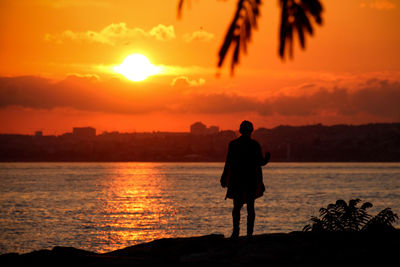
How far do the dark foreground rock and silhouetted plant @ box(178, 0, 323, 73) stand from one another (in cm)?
662

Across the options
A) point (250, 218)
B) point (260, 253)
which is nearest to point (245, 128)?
point (250, 218)

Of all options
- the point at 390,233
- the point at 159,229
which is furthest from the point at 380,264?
the point at 159,229

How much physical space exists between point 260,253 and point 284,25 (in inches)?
290

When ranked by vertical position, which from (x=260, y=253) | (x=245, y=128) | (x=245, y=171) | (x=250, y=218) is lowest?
(x=260, y=253)

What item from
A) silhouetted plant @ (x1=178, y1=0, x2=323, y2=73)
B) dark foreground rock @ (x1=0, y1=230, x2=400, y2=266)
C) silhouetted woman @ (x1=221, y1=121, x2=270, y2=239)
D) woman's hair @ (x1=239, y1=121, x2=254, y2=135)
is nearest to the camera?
silhouetted plant @ (x1=178, y1=0, x2=323, y2=73)

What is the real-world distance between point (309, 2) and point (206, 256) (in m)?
7.52

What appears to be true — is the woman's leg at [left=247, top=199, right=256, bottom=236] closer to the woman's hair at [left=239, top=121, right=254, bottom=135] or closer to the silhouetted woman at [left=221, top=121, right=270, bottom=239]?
the silhouetted woman at [left=221, top=121, right=270, bottom=239]

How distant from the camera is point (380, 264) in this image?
9.63 meters

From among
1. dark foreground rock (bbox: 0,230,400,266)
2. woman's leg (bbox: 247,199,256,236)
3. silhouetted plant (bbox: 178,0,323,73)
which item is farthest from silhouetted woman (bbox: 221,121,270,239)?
silhouetted plant (bbox: 178,0,323,73)

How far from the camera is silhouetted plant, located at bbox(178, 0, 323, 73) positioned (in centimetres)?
328

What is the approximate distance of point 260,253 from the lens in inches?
403

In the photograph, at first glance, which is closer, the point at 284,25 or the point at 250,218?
the point at 284,25

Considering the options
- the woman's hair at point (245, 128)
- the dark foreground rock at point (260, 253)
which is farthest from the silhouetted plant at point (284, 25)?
the woman's hair at point (245, 128)

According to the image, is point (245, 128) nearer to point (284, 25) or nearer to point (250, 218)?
point (250, 218)
